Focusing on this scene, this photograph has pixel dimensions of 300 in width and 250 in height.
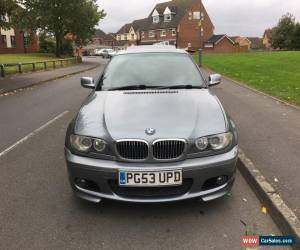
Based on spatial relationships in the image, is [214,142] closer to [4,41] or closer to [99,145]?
[99,145]

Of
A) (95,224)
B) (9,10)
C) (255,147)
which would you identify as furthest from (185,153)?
(9,10)

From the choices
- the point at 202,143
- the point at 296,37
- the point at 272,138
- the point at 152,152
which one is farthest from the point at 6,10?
the point at 296,37

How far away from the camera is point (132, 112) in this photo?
4.12 metres

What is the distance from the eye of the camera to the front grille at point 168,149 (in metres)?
3.67

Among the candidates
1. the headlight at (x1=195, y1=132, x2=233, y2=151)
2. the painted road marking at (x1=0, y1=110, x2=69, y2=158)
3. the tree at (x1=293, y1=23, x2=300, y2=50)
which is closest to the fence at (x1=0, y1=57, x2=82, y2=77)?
the painted road marking at (x1=0, y1=110, x2=69, y2=158)

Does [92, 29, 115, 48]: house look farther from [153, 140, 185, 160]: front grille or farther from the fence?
[153, 140, 185, 160]: front grille

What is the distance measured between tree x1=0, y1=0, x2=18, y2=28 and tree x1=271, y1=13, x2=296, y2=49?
2441 inches

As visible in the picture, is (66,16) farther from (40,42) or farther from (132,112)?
(132,112)

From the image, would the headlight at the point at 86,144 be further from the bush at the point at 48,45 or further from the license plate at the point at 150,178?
the bush at the point at 48,45

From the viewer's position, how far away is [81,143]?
3.88 metres

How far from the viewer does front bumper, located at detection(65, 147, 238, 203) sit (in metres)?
3.64

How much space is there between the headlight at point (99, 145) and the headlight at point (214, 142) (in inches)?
36.2

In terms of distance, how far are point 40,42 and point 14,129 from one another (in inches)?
2192

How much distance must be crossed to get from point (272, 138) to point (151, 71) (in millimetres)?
2588
